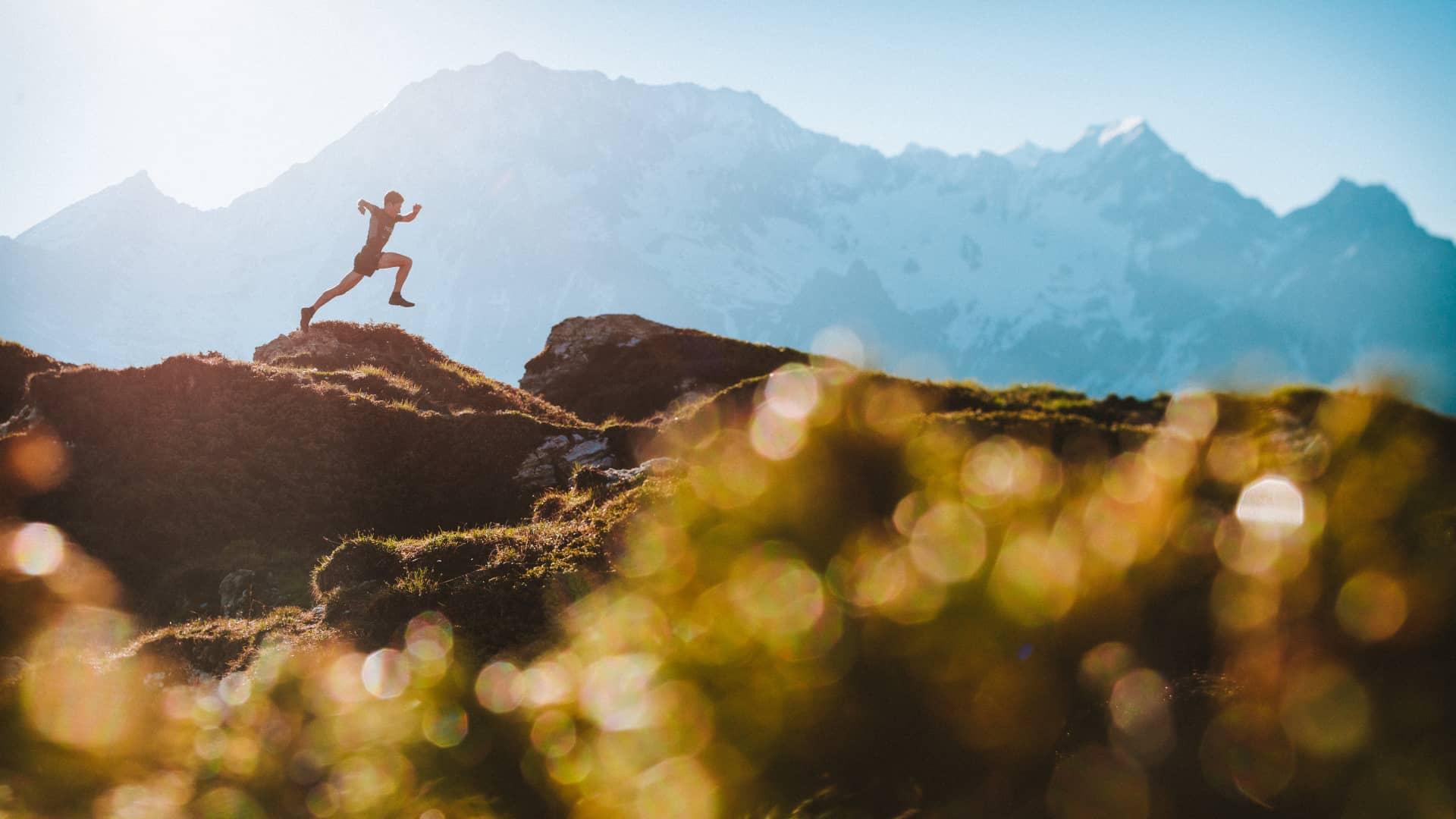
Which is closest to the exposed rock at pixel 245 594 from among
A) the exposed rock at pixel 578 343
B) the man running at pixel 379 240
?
the man running at pixel 379 240

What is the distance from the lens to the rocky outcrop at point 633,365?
28.4 meters

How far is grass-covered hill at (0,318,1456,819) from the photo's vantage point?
651cm

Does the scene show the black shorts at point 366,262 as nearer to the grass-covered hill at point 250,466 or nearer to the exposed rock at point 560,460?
the grass-covered hill at point 250,466

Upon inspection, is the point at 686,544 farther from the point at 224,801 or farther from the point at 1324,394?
the point at 1324,394

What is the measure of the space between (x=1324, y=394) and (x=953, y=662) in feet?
37.8

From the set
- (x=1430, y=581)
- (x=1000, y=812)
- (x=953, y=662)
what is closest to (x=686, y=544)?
(x=953, y=662)

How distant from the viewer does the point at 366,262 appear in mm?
20094

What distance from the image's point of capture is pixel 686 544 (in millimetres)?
9664

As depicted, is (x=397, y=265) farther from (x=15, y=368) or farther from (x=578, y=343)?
(x=578, y=343)

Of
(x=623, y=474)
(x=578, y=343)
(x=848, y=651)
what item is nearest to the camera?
(x=848, y=651)

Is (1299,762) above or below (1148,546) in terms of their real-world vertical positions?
below

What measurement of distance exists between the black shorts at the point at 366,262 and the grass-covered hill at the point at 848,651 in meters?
10.1

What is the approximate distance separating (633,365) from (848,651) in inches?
949

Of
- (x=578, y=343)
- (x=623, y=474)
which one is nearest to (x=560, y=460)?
(x=623, y=474)
